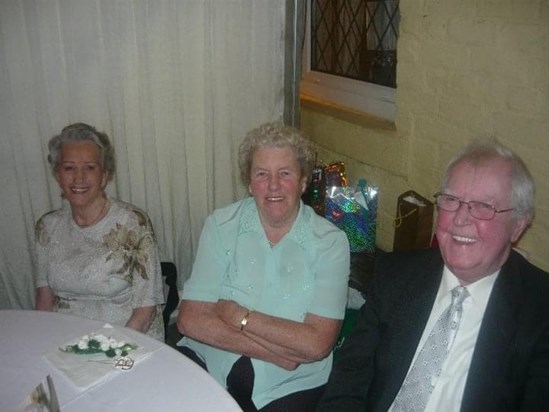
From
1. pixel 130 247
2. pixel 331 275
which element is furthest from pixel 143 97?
pixel 331 275

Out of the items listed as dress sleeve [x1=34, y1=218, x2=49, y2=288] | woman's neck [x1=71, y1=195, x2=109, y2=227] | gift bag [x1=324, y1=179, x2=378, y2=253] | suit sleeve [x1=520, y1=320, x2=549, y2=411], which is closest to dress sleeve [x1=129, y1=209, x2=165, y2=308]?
woman's neck [x1=71, y1=195, x2=109, y2=227]

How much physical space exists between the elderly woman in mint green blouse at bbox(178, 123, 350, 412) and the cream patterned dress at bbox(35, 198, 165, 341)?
270 millimetres

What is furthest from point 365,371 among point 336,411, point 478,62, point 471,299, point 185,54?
point 185,54

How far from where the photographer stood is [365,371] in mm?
1650

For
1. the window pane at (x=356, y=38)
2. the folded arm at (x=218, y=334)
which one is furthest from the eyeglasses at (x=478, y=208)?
the window pane at (x=356, y=38)

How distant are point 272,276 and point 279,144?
1.60ft

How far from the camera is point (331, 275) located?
183 centimetres

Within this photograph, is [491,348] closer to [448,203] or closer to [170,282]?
[448,203]

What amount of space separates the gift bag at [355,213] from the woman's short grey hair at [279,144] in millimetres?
605

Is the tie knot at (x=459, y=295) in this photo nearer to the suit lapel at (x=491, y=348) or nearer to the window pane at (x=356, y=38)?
the suit lapel at (x=491, y=348)

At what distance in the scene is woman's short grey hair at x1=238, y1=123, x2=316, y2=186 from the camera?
194 centimetres

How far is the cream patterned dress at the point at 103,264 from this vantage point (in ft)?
6.82

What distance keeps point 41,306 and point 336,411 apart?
1325 millimetres

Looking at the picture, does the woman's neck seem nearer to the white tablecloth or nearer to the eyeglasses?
the white tablecloth
